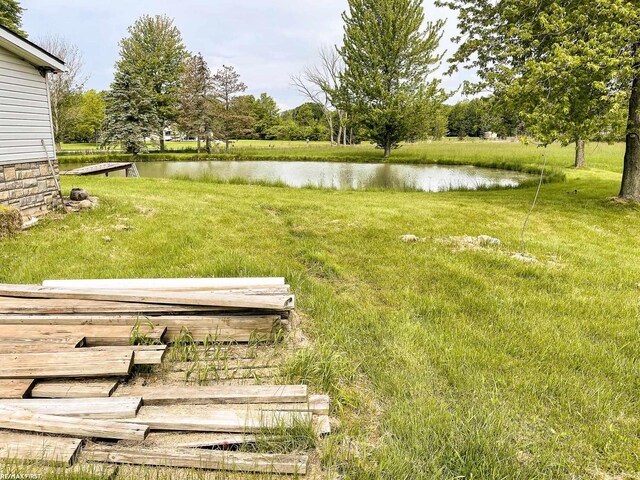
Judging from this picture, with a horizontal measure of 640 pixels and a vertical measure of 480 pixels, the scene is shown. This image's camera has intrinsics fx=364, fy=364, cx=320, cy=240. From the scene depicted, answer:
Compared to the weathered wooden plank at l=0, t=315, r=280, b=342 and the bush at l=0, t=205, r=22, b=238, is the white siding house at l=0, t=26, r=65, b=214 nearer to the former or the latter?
the bush at l=0, t=205, r=22, b=238

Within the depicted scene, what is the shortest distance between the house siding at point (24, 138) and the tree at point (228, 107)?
2850cm

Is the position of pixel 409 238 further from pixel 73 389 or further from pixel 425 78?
pixel 425 78

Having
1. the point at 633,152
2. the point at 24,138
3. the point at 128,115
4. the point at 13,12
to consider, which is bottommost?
the point at 633,152

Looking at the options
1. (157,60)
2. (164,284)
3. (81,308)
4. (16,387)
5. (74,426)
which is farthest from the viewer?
(157,60)

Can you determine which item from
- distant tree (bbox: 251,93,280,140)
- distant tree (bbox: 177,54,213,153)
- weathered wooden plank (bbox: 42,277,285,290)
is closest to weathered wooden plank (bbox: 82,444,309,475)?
weathered wooden plank (bbox: 42,277,285,290)

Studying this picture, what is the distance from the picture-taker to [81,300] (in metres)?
3.03

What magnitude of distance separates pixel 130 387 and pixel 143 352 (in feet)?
0.83

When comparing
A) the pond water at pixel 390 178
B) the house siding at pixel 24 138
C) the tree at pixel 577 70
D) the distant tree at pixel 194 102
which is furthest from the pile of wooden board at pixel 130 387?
the distant tree at pixel 194 102

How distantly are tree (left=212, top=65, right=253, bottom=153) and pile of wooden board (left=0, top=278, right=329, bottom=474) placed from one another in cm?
3508

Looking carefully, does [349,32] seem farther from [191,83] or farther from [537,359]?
[537,359]

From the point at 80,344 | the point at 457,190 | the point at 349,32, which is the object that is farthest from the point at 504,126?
the point at 349,32

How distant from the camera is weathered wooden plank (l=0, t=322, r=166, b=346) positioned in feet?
8.86

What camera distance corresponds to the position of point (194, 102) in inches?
1352

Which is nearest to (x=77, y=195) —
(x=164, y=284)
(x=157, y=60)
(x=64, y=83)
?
(x=164, y=284)
